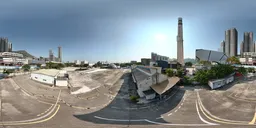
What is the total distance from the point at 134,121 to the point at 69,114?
421 centimetres

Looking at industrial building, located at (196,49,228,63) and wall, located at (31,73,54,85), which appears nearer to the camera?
wall, located at (31,73,54,85)

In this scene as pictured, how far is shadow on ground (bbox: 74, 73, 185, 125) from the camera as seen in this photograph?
28.5 ft

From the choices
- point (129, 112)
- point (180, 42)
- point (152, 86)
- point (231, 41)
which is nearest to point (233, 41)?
point (231, 41)

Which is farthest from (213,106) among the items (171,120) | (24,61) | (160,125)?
(24,61)

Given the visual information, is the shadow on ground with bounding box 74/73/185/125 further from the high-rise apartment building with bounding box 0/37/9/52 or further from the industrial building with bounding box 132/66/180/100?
the high-rise apartment building with bounding box 0/37/9/52

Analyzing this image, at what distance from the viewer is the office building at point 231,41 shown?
303ft

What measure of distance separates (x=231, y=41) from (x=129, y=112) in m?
108

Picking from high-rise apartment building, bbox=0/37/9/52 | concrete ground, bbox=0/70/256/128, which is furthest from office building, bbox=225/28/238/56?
high-rise apartment building, bbox=0/37/9/52

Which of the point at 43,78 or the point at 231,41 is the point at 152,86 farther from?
the point at 231,41

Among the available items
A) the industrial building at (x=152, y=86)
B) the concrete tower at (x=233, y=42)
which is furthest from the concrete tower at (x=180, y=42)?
the concrete tower at (x=233, y=42)

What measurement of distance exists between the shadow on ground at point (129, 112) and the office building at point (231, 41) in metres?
100

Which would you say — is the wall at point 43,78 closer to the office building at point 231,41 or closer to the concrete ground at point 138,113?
the concrete ground at point 138,113

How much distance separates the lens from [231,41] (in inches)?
3745

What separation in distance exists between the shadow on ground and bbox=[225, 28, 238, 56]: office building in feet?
330
